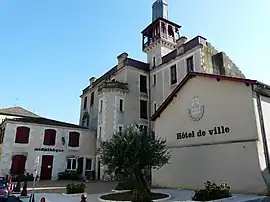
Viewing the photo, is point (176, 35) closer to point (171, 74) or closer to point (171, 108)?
point (171, 74)

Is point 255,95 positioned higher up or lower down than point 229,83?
lower down

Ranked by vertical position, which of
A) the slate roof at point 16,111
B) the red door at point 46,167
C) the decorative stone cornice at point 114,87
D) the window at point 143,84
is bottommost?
the red door at point 46,167

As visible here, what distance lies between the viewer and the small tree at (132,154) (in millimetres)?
11789

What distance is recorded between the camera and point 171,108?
17.1 metres

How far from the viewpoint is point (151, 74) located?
30422 mm

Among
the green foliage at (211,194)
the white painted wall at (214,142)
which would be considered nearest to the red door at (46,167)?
the white painted wall at (214,142)

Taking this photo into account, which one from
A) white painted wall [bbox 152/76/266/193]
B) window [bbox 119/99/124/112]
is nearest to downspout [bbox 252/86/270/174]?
white painted wall [bbox 152/76/266/193]

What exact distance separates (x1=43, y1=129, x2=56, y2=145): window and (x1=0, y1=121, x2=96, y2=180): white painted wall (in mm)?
326

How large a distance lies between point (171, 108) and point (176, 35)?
1993 centimetres

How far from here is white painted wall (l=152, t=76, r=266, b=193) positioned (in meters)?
12.1

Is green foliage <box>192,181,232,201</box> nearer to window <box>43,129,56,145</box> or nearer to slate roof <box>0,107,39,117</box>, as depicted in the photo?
window <box>43,129,56,145</box>

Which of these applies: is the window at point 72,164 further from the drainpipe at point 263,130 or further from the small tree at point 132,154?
the drainpipe at point 263,130

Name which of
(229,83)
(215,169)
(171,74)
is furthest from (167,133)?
(171,74)

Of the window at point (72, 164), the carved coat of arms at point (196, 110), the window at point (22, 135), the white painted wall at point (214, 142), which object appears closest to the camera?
the white painted wall at point (214, 142)
